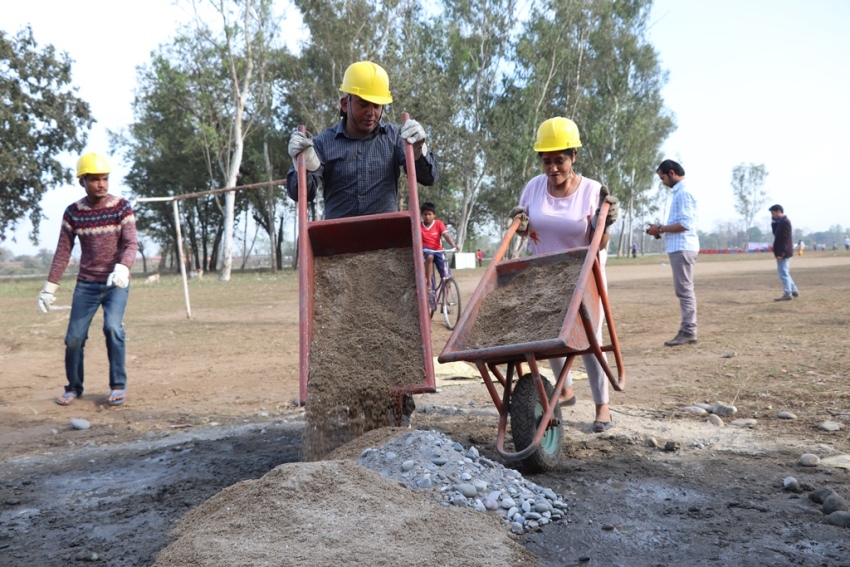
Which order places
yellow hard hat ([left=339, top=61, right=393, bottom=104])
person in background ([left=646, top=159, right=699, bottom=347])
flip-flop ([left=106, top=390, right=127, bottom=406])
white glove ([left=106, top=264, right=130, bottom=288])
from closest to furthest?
yellow hard hat ([left=339, top=61, right=393, bottom=104])
white glove ([left=106, top=264, right=130, bottom=288])
flip-flop ([left=106, top=390, right=127, bottom=406])
person in background ([left=646, top=159, right=699, bottom=347])

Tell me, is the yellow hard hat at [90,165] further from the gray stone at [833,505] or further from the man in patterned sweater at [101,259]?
the gray stone at [833,505]

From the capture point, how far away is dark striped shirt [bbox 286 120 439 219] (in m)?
4.30

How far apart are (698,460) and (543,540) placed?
1.47m

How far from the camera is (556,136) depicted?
420cm

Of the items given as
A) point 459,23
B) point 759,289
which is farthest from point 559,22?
point 759,289

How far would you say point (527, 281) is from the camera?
4.07m

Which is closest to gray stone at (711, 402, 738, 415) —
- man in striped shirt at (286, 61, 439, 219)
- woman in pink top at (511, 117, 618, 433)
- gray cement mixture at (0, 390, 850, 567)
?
gray cement mixture at (0, 390, 850, 567)

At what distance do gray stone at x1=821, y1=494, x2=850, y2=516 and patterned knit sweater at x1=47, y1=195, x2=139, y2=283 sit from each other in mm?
5013

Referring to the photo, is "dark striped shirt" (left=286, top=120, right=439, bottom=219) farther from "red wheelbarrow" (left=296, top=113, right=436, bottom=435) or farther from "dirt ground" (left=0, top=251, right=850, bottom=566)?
"dirt ground" (left=0, top=251, right=850, bottom=566)

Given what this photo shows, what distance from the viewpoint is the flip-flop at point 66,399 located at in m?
6.08

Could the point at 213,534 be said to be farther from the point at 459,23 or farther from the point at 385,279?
the point at 459,23

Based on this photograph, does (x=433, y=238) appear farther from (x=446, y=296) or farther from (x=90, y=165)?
(x=90, y=165)

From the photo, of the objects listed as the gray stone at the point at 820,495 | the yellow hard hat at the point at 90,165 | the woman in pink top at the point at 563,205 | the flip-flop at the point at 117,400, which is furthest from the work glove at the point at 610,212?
the flip-flop at the point at 117,400

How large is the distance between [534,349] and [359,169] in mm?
1623
